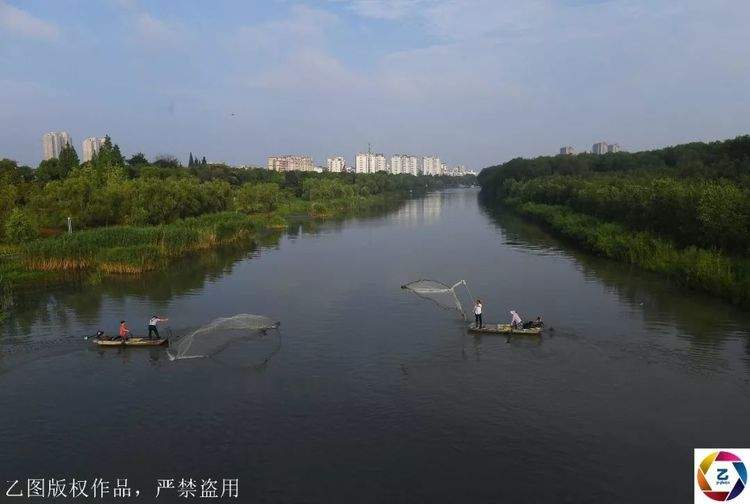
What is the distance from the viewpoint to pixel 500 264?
3909 cm

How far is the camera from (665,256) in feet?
111

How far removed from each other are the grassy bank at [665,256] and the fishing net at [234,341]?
2015cm

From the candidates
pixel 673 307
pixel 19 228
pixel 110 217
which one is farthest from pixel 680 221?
pixel 110 217

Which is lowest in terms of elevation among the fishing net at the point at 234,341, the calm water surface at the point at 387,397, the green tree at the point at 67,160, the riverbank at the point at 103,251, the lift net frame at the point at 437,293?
the calm water surface at the point at 387,397

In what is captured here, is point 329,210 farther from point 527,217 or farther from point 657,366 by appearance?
point 657,366

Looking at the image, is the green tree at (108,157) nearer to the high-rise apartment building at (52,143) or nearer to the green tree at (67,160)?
the green tree at (67,160)

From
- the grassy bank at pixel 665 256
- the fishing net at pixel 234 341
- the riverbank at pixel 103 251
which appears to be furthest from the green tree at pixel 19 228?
the grassy bank at pixel 665 256

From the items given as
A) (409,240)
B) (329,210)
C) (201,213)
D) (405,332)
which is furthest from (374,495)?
(329,210)

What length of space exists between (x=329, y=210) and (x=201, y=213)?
3169 centimetres

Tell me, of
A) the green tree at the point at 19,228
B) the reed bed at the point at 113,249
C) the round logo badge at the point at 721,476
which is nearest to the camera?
the round logo badge at the point at 721,476

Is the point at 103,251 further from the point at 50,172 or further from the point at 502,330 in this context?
the point at 50,172

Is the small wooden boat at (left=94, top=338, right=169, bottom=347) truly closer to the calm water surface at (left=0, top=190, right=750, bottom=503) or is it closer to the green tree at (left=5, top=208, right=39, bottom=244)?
the calm water surface at (left=0, top=190, right=750, bottom=503)

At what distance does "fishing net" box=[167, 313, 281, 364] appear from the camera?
19609 mm

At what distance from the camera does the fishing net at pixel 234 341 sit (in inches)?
772
